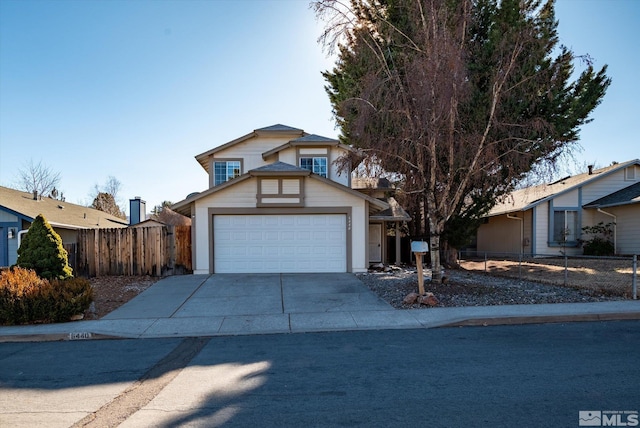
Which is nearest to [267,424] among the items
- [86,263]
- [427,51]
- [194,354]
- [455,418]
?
[455,418]

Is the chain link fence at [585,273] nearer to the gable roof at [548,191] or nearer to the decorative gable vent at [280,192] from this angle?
the gable roof at [548,191]

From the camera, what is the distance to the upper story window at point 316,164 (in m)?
19.0

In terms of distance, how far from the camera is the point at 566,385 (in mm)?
4883

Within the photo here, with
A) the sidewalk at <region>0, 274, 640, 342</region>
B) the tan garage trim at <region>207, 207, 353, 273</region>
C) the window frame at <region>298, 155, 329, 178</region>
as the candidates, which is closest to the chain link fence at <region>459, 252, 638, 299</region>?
the sidewalk at <region>0, 274, 640, 342</region>

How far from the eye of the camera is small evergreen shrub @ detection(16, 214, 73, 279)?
414 inches

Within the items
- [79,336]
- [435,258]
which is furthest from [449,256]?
[79,336]

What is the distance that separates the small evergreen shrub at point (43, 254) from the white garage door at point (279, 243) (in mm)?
5343

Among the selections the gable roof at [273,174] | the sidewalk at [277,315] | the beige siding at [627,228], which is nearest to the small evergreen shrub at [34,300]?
the sidewalk at [277,315]

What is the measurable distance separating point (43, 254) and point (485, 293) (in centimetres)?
1170

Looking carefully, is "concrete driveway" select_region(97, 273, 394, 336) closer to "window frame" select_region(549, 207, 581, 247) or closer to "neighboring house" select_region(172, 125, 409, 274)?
"neighboring house" select_region(172, 125, 409, 274)

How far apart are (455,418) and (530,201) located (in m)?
21.9

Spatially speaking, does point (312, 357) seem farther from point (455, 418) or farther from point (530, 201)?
point (530, 201)

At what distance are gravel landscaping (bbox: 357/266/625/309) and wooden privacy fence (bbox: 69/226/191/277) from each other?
25.2 ft

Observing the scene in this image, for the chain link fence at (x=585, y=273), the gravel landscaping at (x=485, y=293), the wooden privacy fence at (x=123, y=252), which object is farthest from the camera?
the wooden privacy fence at (x=123, y=252)
